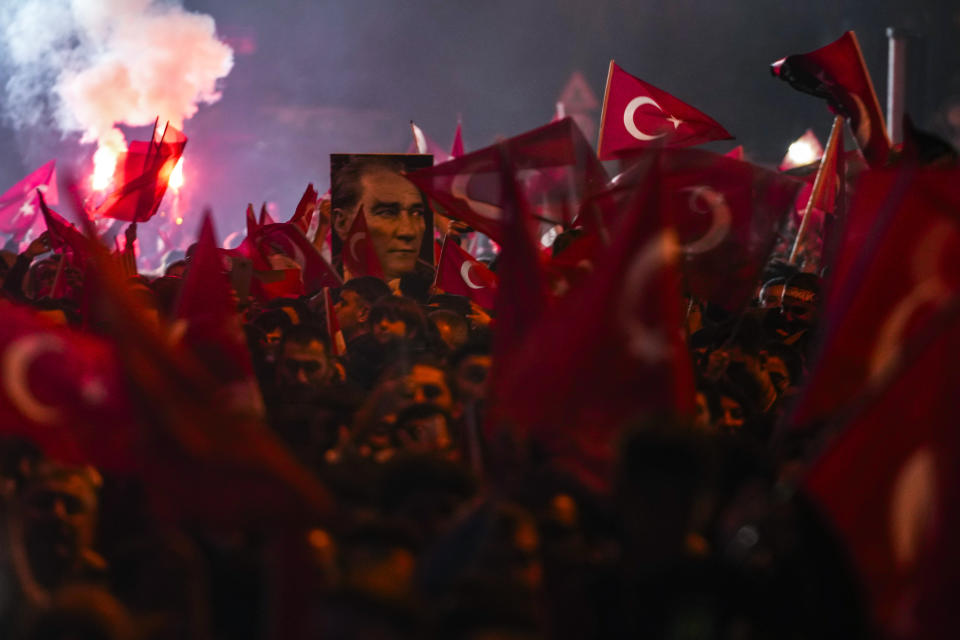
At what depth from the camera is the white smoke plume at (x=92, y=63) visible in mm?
16078

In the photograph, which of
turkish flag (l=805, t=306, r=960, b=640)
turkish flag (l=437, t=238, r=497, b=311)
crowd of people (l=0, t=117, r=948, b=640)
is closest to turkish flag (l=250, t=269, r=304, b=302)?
turkish flag (l=437, t=238, r=497, b=311)

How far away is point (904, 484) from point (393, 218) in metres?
4.23

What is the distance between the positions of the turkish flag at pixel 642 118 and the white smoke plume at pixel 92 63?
11.8m

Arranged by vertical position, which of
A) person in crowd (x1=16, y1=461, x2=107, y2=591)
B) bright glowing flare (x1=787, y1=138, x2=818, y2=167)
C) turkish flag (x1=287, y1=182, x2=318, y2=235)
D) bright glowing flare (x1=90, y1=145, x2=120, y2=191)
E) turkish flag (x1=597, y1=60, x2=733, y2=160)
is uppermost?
bright glowing flare (x1=787, y1=138, x2=818, y2=167)

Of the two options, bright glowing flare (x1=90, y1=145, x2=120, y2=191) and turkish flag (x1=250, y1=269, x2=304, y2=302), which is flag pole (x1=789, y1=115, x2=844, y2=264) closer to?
turkish flag (x1=250, y1=269, x2=304, y2=302)

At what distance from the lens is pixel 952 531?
1913 millimetres

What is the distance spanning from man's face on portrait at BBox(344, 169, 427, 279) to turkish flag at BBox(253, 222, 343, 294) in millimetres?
312

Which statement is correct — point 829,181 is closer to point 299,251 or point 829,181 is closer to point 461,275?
point 461,275

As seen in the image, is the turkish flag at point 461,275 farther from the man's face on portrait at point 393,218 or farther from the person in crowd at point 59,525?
the person in crowd at point 59,525

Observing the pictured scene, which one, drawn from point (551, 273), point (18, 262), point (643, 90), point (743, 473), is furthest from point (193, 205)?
point (743, 473)

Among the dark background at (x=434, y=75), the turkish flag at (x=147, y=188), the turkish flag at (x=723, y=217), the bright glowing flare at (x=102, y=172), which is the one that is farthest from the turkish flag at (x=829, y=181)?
the dark background at (x=434, y=75)

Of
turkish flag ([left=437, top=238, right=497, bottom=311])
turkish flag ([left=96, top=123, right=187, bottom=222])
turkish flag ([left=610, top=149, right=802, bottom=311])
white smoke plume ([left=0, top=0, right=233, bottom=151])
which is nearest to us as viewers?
turkish flag ([left=610, top=149, right=802, bottom=311])

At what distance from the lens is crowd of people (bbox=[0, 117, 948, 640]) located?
1951 millimetres

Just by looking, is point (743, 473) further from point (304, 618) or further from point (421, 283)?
point (421, 283)
